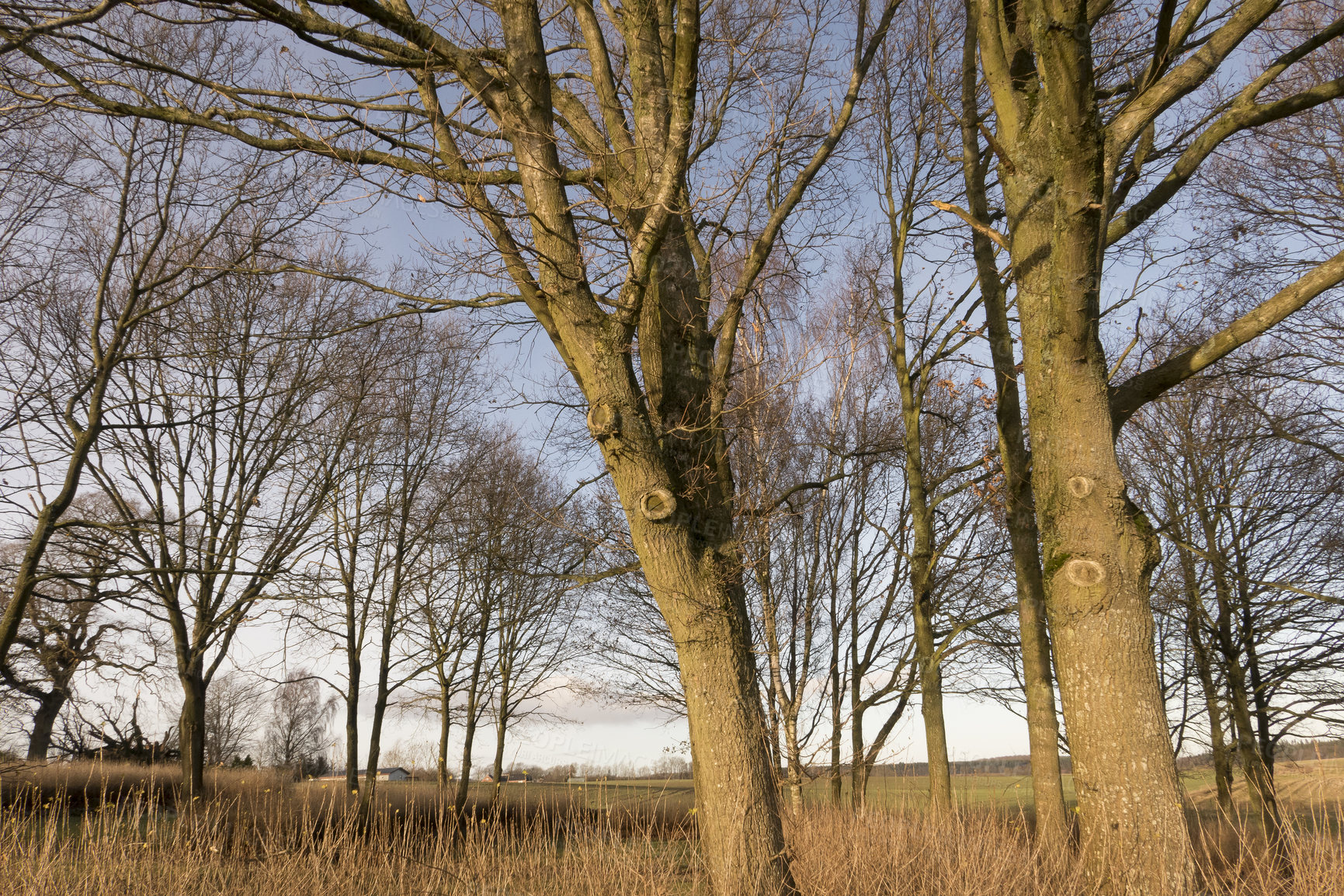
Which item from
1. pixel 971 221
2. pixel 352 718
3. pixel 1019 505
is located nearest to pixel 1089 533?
pixel 971 221

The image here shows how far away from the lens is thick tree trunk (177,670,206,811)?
9.12m

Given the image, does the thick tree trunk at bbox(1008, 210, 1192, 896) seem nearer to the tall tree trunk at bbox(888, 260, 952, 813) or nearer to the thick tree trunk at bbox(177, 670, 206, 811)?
the tall tree trunk at bbox(888, 260, 952, 813)

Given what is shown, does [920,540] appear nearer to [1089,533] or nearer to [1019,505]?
[1019,505]

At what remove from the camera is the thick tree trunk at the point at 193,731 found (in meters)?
9.12

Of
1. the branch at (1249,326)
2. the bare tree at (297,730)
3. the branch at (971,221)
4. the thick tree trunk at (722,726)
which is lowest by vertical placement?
the bare tree at (297,730)

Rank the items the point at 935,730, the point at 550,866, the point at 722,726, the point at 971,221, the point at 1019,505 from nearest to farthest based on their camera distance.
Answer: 1. the point at 722,726
2. the point at 550,866
3. the point at 971,221
4. the point at 1019,505
5. the point at 935,730

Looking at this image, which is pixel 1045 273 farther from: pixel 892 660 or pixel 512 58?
pixel 892 660

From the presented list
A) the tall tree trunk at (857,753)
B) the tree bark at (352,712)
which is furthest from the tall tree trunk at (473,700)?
the tall tree trunk at (857,753)

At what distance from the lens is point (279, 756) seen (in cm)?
3225

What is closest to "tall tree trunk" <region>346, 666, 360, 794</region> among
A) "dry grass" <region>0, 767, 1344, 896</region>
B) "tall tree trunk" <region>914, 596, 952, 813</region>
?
"dry grass" <region>0, 767, 1344, 896</region>

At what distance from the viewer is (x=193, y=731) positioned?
944cm

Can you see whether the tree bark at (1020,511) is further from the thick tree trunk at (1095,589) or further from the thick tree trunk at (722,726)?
the thick tree trunk at (722,726)

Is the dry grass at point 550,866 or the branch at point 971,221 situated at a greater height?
the branch at point 971,221

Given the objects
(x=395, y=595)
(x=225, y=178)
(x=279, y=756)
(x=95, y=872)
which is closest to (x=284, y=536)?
(x=395, y=595)
